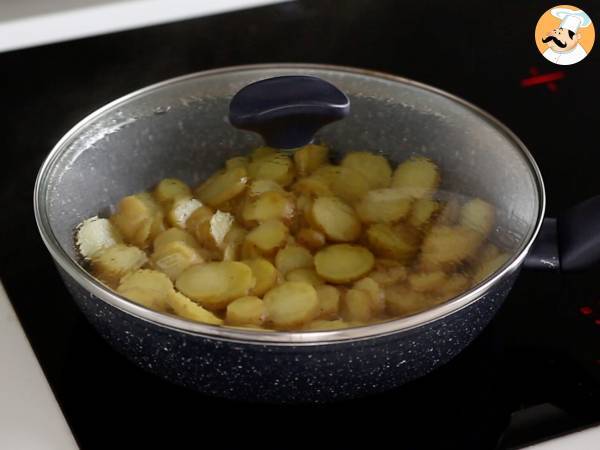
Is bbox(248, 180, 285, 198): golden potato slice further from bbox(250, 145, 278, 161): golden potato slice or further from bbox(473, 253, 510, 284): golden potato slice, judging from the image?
bbox(473, 253, 510, 284): golden potato slice

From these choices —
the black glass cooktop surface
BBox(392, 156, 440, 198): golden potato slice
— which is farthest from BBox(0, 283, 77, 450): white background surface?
BBox(392, 156, 440, 198): golden potato slice

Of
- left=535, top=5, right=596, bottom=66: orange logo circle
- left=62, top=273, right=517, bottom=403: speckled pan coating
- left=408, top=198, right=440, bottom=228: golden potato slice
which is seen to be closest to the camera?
left=62, top=273, right=517, bottom=403: speckled pan coating

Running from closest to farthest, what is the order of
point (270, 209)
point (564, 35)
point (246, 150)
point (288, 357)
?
1. point (288, 357)
2. point (270, 209)
3. point (246, 150)
4. point (564, 35)

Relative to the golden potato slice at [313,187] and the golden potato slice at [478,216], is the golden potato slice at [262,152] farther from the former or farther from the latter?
the golden potato slice at [478,216]

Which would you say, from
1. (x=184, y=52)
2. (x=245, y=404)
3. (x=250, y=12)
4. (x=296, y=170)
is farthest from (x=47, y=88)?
(x=245, y=404)

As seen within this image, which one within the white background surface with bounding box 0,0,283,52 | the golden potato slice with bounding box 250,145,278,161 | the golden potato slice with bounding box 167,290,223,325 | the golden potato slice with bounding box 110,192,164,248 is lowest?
the golden potato slice with bounding box 167,290,223,325

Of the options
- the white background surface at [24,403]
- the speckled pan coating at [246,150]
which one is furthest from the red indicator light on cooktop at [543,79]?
the white background surface at [24,403]

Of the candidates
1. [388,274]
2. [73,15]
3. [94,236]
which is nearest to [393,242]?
[388,274]

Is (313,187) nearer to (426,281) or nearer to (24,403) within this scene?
(426,281)
